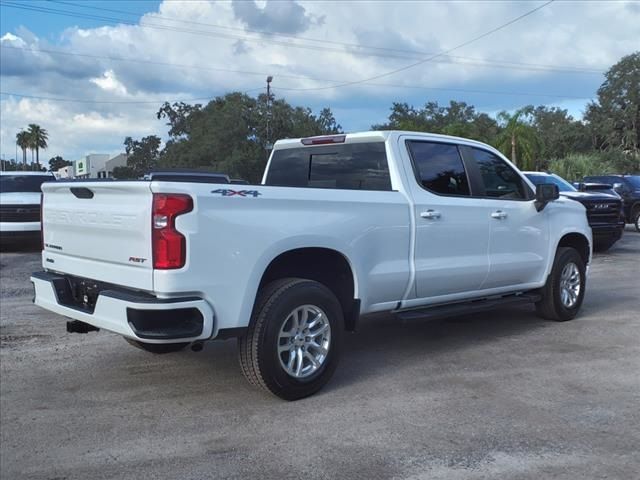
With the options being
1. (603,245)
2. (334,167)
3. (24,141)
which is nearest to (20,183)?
(334,167)

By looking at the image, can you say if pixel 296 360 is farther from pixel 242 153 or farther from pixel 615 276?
pixel 242 153

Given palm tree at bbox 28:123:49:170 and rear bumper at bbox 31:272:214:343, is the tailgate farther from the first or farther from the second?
palm tree at bbox 28:123:49:170

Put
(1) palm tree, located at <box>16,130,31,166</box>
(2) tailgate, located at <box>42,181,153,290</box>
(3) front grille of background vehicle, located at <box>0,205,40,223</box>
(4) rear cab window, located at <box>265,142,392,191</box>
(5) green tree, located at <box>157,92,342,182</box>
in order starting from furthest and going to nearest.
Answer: (1) palm tree, located at <box>16,130,31,166</box>
(5) green tree, located at <box>157,92,342,182</box>
(3) front grille of background vehicle, located at <box>0,205,40,223</box>
(4) rear cab window, located at <box>265,142,392,191</box>
(2) tailgate, located at <box>42,181,153,290</box>

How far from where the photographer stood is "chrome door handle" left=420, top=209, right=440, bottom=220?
18.6 ft

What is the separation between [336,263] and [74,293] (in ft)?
6.72

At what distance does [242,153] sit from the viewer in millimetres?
49781

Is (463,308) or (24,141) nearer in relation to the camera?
(463,308)

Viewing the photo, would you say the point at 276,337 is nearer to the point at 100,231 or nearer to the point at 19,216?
the point at 100,231

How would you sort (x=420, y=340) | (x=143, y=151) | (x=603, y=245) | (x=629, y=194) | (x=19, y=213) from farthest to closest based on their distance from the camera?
(x=143, y=151), (x=629, y=194), (x=603, y=245), (x=19, y=213), (x=420, y=340)

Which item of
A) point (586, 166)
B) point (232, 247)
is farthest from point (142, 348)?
point (586, 166)

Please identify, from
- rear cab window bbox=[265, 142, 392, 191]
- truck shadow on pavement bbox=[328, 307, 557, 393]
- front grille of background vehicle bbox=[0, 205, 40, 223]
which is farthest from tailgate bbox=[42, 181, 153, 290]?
front grille of background vehicle bbox=[0, 205, 40, 223]

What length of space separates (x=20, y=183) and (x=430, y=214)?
12.2 m

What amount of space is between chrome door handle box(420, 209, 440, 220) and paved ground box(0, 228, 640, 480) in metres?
1.32

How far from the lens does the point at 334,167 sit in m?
6.15
